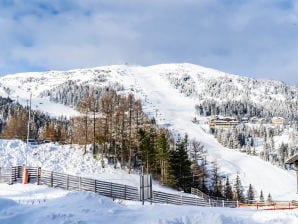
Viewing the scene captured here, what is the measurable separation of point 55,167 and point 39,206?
3903 centimetres

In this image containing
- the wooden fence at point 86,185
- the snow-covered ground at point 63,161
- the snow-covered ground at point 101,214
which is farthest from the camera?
the snow-covered ground at point 63,161

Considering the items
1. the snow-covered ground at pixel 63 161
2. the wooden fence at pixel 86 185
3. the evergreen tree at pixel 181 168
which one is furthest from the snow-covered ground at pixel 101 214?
the evergreen tree at pixel 181 168

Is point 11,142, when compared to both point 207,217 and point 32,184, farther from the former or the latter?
point 207,217

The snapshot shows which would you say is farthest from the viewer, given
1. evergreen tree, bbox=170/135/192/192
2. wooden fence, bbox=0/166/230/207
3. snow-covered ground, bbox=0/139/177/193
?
evergreen tree, bbox=170/135/192/192

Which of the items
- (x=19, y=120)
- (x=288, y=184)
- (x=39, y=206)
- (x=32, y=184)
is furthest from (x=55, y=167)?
(x=288, y=184)

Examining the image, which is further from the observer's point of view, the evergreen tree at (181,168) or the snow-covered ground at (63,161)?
the evergreen tree at (181,168)

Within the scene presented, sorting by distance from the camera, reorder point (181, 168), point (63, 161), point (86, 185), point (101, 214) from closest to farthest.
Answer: point (101, 214)
point (86, 185)
point (63, 161)
point (181, 168)

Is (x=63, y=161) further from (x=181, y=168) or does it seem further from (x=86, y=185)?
(x=86, y=185)

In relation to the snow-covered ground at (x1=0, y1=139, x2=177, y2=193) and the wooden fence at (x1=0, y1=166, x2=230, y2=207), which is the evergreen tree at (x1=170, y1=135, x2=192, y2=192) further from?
the wooden fence at (x1=0, y1=166, x2=230, y2=207)

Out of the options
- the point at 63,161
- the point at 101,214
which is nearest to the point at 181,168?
the point at 63,161

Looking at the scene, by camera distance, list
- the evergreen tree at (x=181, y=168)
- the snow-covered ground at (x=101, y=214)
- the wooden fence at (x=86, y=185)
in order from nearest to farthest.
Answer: the snow-covered ground at (x=101, y=214) → the wooden fence at (x=86, y=185) → the evergreen tree at (x=181, y=168)

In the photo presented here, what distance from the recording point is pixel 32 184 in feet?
138

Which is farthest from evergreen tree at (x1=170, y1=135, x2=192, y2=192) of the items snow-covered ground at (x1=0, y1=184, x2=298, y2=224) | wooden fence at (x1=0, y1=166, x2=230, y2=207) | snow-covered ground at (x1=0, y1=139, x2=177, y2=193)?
snow-covered ground at (x1=0, y1=184, x2=298, y2=224)

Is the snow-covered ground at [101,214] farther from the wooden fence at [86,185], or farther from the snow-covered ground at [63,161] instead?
the snow-covered ground at [63,161]
